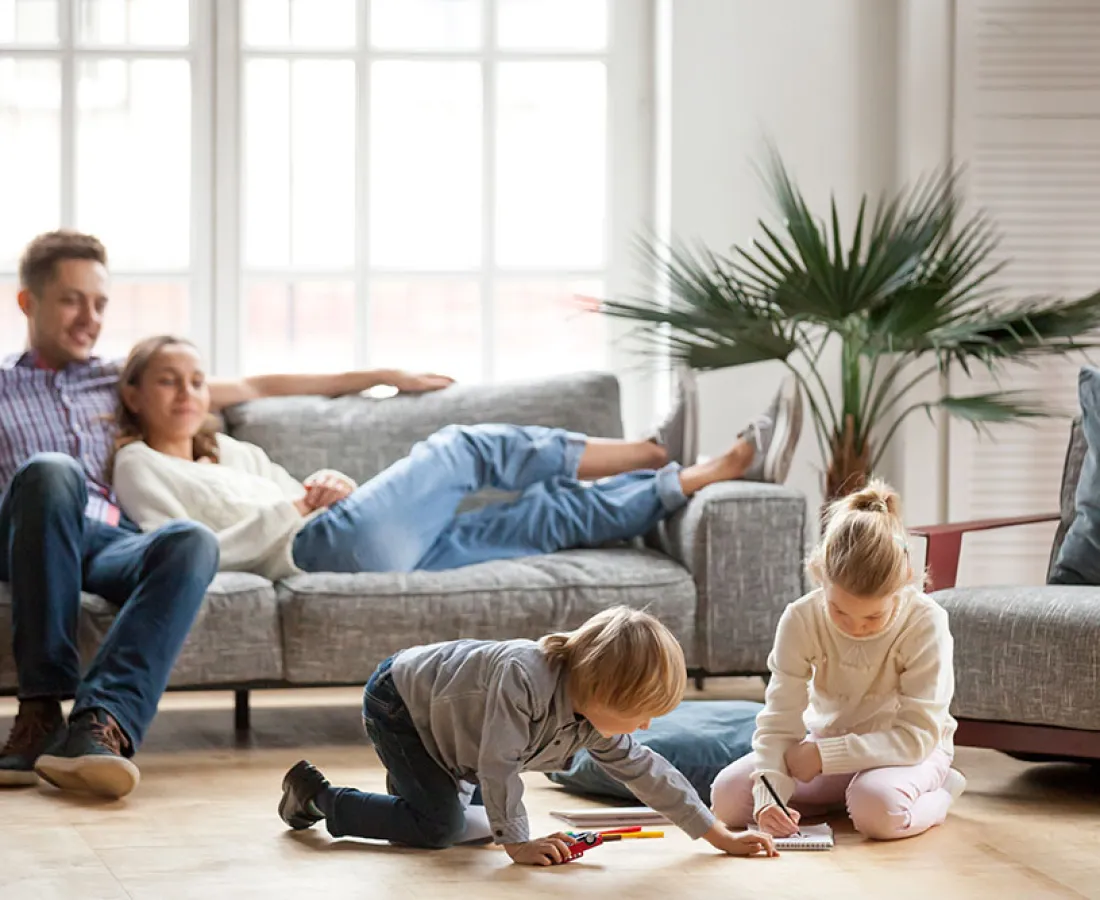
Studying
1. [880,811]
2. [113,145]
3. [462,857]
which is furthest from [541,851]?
[113,145]

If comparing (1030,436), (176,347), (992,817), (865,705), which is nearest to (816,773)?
(865,705)

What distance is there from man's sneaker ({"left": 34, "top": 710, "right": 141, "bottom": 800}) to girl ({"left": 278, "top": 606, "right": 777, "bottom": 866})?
443mm

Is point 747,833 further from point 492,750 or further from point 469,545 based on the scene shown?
point 469,545

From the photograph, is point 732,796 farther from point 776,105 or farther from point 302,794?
point 776,105

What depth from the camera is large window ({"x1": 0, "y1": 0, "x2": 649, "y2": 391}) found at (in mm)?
4566

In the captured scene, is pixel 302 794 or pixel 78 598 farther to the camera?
pixel 78 598

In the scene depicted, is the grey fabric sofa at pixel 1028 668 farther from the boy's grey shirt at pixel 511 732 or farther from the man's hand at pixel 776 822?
the boy's grey shirt at pixel 511 732

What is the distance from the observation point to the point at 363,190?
15.3 ft

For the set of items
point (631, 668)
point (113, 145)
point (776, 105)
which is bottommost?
point (631, 668)

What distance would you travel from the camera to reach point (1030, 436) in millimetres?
4504

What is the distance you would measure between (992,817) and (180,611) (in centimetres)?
148

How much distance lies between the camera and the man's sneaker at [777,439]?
375 centimetres

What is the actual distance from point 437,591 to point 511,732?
111 cm

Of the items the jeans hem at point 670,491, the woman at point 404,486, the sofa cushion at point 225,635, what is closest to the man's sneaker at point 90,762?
the sofa cushion at point 225,635
